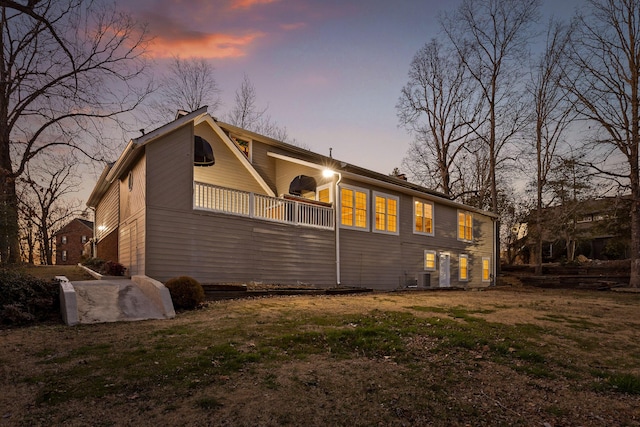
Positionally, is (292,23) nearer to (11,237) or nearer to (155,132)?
(155,132)

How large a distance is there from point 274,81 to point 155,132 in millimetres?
8280

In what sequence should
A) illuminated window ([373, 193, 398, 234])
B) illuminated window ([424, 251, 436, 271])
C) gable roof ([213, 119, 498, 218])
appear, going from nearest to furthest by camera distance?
1. gable roof ([213, 119, 498, 218])
2. illuminated window ([373, 193, 398, 234])
3. illuminated window ([424, 251, 436, 271])

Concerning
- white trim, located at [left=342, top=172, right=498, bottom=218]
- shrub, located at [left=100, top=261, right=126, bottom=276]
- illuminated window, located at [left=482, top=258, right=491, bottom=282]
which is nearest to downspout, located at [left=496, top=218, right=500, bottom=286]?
illuminated window, located at [left=482, top=258, right=491, bottom=282]

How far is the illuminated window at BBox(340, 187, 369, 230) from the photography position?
654 inches

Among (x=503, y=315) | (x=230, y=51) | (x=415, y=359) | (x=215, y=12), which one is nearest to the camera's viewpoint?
(x=415, y=359)

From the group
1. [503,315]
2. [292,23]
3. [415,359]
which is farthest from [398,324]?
[292,23]

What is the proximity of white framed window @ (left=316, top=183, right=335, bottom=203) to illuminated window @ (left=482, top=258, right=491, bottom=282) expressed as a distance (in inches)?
570

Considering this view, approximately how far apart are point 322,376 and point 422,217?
1707cm

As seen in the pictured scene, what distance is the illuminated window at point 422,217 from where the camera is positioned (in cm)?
2009

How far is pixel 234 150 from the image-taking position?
15.8m

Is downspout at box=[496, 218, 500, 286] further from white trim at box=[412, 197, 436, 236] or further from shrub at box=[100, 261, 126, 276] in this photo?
shrub at box=[100, 261, 126, 276]

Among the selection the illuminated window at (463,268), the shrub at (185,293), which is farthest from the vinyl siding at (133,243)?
the illuminated window at (463,268)

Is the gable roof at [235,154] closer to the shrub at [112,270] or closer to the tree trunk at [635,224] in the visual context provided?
the shrub at [112,270]

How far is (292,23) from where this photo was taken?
13.3 metres
